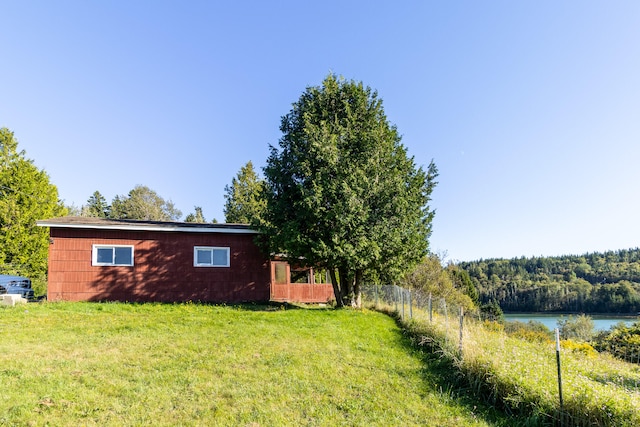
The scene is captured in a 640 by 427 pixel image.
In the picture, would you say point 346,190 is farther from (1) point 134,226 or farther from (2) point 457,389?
(1) point 134,226

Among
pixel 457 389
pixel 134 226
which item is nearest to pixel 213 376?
pixel 457 389

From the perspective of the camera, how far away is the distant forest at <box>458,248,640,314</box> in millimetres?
65875

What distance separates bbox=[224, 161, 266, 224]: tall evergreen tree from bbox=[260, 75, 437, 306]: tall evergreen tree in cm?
2014

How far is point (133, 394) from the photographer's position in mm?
5152

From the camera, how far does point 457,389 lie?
20.8ft

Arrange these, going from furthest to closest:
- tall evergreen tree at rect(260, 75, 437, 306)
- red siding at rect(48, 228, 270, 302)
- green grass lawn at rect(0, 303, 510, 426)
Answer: red siding at rect(48, 228, 270, 302) < tall evergreen tree at rect(260, 75, 437, 306) < green grass lawn at rect(0, 303, 510, 426)

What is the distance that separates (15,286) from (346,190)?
499 inches

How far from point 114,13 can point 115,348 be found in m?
11.1

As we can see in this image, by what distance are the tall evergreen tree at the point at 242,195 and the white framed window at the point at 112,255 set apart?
19.9 m

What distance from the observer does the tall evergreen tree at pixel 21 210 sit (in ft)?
73.3

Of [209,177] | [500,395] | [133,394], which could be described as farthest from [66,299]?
[209,177]

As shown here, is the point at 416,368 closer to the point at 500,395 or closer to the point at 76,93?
the point at 500,395

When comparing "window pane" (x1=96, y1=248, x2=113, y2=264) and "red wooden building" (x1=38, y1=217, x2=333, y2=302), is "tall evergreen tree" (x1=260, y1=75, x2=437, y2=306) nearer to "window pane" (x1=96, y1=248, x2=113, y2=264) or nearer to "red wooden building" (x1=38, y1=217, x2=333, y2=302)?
"red wooden building" (x1=38, y1=217, x2=333, y2=302)

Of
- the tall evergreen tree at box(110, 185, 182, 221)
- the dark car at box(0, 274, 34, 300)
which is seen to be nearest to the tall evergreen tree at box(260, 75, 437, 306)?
the dark car at box(0, 274, 34, 300)
